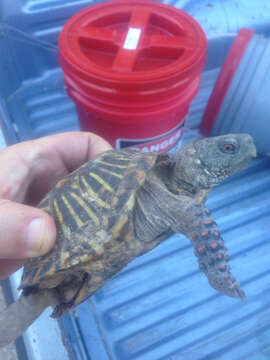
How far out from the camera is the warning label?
1.53 m

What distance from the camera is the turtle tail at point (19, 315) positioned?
3.48ft

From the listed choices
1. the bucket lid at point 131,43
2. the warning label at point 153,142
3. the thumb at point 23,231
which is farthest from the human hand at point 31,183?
the bucket lid at point 131,43

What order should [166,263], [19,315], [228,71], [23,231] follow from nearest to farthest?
[23,231] < [19,315] < [166,263] < [228,71]

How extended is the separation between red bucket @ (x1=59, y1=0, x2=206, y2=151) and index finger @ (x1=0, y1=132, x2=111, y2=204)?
145mm

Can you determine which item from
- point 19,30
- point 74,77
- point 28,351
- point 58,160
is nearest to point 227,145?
point 74,77

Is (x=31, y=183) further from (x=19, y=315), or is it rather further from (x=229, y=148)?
(x=229, y=148)

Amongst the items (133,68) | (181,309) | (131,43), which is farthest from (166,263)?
(131,43)

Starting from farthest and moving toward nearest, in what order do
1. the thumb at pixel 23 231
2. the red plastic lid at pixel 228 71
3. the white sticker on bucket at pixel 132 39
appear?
1. the red plastic lid at pixel 228 71
2. the white sticker on bucket at pixel 132 39
3. the thumb at pixel 23 231

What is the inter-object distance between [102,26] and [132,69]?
0.36 meters

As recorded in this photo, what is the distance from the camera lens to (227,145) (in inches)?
43.7

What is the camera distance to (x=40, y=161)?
1425 mm

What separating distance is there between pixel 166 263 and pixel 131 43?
108cm

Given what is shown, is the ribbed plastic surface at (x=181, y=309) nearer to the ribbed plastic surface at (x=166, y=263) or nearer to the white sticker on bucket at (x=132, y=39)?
the ribbed plastic surface at (x=166, y=263)

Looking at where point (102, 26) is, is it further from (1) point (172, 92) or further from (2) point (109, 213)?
(2) point (109, 213)
